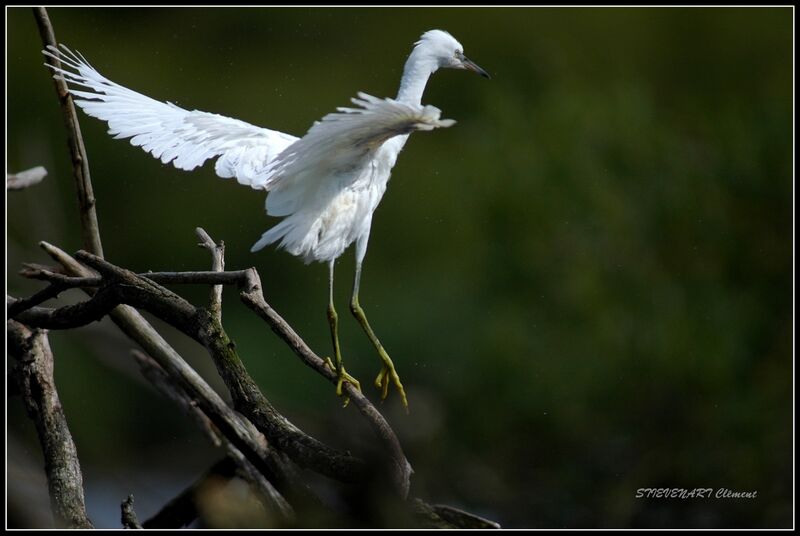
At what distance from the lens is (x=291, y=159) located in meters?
1.76

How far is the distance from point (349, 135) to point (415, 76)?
0.40m

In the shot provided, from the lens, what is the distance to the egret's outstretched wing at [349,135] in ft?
5.09

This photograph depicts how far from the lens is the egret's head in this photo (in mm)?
2090

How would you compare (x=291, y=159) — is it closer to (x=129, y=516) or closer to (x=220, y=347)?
(x=220, y=347)

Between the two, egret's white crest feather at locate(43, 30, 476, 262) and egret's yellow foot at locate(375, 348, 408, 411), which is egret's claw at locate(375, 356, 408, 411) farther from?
egret's white crest feather at locate(43, 30, 476, 262)

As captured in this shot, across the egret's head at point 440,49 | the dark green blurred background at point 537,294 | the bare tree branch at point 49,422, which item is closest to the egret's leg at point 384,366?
the egret's head at point 440,49

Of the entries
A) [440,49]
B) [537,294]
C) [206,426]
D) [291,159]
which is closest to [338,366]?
[291,159]

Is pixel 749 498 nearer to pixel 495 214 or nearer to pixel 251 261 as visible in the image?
pixel 495 214

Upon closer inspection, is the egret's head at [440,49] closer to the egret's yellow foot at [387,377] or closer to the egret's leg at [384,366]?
the egret's leg at [384,366]

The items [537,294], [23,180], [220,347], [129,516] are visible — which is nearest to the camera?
[220,347]

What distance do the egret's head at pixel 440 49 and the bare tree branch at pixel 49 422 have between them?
911 millimetres

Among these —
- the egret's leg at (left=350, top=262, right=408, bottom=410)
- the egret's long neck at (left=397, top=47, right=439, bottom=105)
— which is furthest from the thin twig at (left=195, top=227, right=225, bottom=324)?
the egret's long neck at (left=397, top=47, right=439, bottom=105)

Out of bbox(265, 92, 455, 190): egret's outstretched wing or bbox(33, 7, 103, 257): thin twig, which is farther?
bbox(33, 7, 103, 257): thin twig

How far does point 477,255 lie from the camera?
514 centimetres
